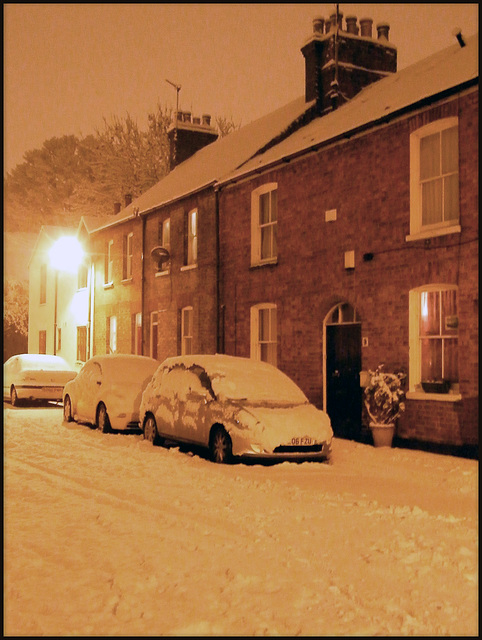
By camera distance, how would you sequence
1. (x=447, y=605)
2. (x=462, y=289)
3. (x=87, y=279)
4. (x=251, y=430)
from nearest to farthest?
1. (x=447, y=605)
2. (x=251, y=430)
3. (x=462, y=289)
4. (x=87, y=279)

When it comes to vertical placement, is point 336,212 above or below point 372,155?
below

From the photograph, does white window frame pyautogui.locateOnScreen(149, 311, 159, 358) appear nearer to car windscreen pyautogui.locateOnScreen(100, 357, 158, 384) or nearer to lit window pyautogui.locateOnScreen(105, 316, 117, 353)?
lit window pyautogui.locateOnScreen(105, 316, 117, 353)

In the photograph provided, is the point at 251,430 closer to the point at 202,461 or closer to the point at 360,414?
the point at 202,461

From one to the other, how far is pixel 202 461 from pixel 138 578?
5993 millimetres

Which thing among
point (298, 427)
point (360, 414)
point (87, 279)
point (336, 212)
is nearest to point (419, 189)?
point (336, 212)

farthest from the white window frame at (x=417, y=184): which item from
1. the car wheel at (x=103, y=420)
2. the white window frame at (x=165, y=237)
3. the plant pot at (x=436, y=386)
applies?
the white window frame at (x=165, y=237)

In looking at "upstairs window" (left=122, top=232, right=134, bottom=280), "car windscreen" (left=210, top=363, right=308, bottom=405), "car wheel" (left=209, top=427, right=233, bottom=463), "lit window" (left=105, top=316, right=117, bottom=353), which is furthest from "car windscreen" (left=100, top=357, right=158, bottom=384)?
"lit window" (left=105, top=316, right=117, bottom=353)

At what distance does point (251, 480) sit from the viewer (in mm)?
9773

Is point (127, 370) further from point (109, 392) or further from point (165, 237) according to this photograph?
point (165, 237)

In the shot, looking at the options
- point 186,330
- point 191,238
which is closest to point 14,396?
point 186,330

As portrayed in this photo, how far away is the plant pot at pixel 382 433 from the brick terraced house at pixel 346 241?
0.99 feet

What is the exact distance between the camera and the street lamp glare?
1280 inches

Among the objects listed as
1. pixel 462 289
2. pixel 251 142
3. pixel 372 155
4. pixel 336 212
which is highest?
pixel 251 142

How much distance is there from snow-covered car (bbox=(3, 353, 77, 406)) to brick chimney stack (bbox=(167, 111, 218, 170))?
11732 millimetres
